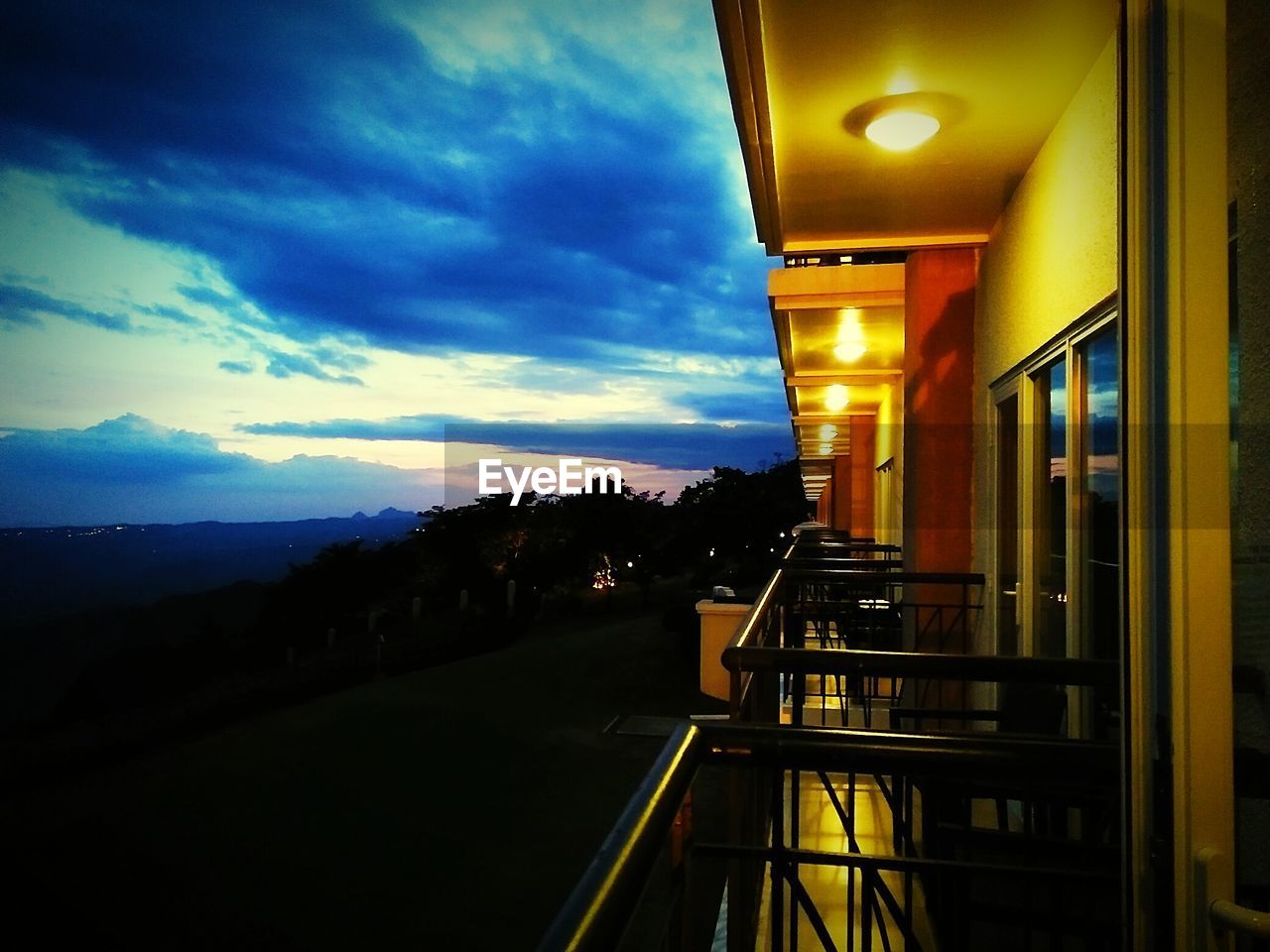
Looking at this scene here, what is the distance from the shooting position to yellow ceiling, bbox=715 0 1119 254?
98.8 inches

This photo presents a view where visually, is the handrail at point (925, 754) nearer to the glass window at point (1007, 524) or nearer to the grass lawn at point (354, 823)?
the glass window at point (1007, 524)

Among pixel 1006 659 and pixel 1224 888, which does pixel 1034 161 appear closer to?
pixel 1006 659

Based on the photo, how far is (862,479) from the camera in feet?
47.7

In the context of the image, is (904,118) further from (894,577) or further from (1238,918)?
(1238,918)

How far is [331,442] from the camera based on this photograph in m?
66.9

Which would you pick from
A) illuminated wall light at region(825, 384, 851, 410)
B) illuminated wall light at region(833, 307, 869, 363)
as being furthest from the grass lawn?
illuminated wall light at region(825, 384, 851, 410)

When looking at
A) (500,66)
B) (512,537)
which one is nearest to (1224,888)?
(512,537)

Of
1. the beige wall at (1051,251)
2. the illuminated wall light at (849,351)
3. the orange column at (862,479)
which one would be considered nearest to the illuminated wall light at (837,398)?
the illuminated wall light at (849,351)

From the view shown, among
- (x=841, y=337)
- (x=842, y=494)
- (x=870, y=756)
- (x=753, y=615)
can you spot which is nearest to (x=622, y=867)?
(x=870, y=756)

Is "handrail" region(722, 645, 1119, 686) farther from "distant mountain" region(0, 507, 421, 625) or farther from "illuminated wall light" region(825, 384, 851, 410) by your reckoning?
"distant mountain" region(0, 507, 421, 625)

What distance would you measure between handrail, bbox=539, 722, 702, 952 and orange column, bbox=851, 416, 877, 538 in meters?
13.6

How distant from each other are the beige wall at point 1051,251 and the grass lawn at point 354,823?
535 centimetres

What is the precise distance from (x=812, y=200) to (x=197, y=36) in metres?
67.9

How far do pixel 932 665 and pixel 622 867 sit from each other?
1.48m
